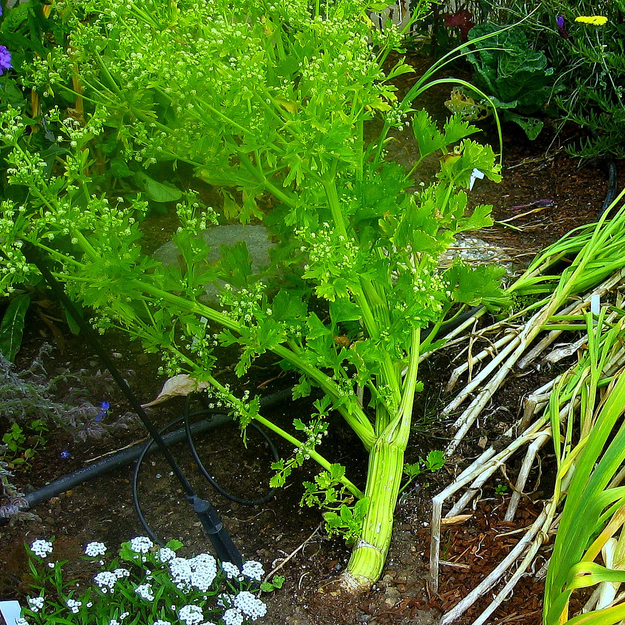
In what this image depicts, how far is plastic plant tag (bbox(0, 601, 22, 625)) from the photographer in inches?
53.9

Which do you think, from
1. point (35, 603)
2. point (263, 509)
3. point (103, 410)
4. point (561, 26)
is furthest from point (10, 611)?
point (561, 26)

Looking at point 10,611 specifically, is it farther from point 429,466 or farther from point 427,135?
point 427,135

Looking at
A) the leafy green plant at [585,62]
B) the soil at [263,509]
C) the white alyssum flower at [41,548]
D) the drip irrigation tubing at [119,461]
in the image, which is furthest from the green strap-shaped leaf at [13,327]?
the leafy green plant at [585,62]

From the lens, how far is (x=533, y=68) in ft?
10.4

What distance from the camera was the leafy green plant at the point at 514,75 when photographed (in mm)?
3215

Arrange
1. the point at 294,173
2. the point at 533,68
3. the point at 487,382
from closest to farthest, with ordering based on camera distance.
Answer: the point at 294,173, the point at 487,382, the point at 533,68

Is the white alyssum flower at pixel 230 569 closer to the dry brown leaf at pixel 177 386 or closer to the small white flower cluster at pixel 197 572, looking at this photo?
the small white flower cluster at pixel 197 572

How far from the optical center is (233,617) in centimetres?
136

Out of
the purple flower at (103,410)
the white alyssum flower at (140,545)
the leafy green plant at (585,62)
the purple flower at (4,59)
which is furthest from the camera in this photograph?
the leafy green plant at (585,62)

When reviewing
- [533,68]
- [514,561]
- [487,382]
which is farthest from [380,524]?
[533,68]

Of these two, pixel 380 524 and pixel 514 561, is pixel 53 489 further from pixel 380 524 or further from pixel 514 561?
pixel 514 561

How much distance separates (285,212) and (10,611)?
43.0 inches

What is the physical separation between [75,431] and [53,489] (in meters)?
0.16

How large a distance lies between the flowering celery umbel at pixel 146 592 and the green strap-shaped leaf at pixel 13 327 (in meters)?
0.73
